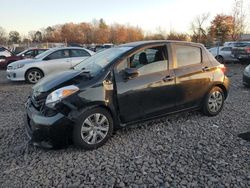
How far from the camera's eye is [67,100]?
13.7 ft

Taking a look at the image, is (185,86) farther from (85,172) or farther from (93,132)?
(85,172)

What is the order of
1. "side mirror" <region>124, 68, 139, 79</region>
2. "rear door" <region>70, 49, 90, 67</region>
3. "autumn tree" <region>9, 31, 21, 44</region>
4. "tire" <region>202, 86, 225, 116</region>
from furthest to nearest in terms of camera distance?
1. "autumn tree" <region>9, 31, 21, 44</region>
2. "rear door" <region>70, 49, 90, 67</region>
3. "tire" <region>202, 86, 225, 116</region>
4. "side mirror" <region>124, 68, 139, 79</region>

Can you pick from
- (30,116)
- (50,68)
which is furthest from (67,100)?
(50,68)

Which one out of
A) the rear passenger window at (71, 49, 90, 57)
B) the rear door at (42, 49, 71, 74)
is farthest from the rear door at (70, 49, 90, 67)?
the rear door at (42, 49, 71, 74)

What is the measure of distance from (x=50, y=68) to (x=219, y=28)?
167 feet

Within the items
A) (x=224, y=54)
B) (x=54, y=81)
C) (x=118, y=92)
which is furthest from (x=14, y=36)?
(x=118, y=92)

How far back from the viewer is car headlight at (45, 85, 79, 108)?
419cm

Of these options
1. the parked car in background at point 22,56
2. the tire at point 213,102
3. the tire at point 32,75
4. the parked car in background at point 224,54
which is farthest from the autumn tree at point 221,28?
the tire at point 213,102

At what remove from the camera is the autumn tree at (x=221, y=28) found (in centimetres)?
5107

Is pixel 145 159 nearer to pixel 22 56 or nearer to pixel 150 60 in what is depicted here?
pixel 150 60

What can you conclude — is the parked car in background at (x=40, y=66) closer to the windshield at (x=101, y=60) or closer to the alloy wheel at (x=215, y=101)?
the windshield at (x=101, y=60)

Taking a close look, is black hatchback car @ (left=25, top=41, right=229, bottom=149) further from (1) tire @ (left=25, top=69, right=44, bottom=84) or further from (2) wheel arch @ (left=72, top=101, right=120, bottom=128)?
(1) tire @ (left=25, top=69, right=44, bottom=84)

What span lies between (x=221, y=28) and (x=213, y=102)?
53502 mm

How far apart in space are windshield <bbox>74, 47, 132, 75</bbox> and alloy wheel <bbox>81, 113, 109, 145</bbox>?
747mm
